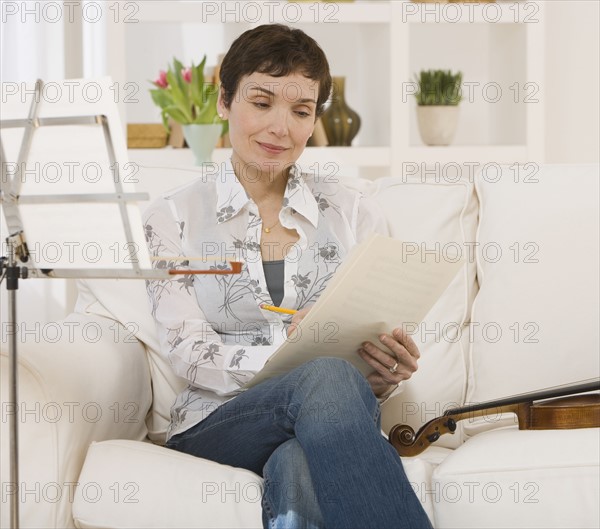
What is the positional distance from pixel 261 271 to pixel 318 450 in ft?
1.55

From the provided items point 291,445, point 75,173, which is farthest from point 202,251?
point 75,173

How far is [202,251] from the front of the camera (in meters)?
1.83

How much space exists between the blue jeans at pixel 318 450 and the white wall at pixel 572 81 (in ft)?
6.92

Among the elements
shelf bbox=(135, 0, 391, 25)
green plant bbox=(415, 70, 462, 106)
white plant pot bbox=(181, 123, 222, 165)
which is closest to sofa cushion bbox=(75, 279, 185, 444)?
white plant pot bbox=(181, 123, 222, 165)

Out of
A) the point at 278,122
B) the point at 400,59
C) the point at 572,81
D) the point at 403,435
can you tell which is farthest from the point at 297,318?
the point at 572,81

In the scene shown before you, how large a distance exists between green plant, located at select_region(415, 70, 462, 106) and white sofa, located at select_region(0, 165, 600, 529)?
1.15 m

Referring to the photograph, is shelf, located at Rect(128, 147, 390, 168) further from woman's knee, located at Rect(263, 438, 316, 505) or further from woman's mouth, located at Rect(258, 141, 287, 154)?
woman's knee, located at Rect(263, 438, 316, 505)

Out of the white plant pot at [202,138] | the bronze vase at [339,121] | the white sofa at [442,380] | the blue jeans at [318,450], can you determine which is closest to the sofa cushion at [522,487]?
the white sofa at [442,380]

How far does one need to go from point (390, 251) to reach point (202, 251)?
0.49 meters

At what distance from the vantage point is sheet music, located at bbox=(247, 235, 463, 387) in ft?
4.79

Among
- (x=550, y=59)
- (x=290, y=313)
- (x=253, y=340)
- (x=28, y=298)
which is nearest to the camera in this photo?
(x=290, y=313)

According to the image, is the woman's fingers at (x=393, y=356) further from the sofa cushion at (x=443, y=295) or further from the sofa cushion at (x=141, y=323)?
the sofa cushion at (x=141, y=323)

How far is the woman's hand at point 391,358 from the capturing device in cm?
164

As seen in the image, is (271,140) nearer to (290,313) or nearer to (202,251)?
(202,251)
